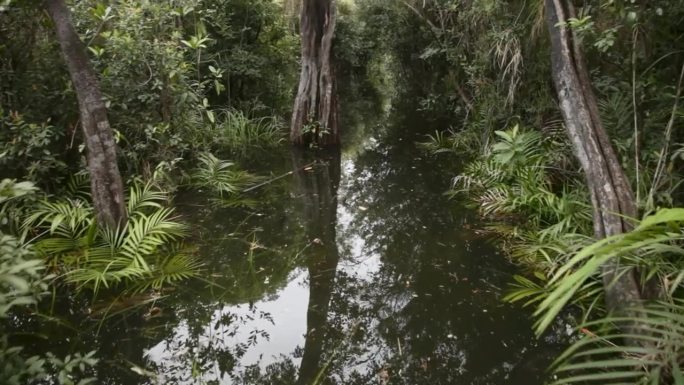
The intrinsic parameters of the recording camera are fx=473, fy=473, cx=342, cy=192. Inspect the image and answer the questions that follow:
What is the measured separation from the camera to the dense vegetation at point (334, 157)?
252 centimetres

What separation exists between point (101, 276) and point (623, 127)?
4.39 m

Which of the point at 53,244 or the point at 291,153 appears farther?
the point at 291,153

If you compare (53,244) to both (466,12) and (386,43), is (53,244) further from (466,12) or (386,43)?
(386,43)

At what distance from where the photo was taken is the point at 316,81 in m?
8.04

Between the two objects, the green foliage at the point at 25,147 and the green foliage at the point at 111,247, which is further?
the green foliage at the point at 25,147

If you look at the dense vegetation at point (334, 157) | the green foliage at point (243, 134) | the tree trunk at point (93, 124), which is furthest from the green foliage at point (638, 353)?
the green foliage at point (243, 134)

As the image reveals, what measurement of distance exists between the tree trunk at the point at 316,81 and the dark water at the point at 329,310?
2.60m

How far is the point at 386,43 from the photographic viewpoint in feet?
41.4

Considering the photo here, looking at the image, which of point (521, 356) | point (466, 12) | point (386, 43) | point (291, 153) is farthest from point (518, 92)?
point (386, 43)

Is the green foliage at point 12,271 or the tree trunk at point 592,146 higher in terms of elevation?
the tree trunk at point 592,146

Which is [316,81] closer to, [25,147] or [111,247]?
[25,147]

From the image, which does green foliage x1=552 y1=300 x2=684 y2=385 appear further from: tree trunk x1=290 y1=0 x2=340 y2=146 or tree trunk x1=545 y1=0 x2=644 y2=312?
tree trunk x1=290 y1=0 x2=340 y2=146

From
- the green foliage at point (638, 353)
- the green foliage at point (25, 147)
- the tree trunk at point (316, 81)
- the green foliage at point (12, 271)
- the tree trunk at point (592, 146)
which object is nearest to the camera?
the green foliage at point (638, 353)

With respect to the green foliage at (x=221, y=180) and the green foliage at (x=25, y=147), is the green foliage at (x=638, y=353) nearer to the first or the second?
the green foliage at (x=221, y=180)
